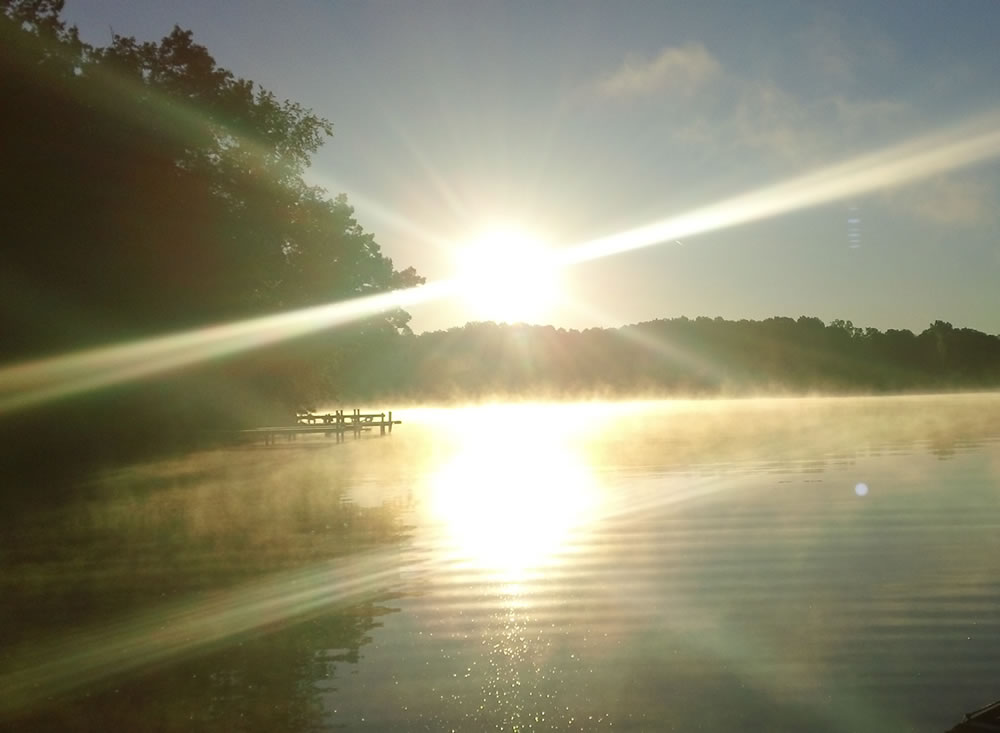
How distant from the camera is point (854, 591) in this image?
1330cm

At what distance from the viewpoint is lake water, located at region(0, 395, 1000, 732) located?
8.87m

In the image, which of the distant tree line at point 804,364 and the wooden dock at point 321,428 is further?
the distant tree line at point 804,364

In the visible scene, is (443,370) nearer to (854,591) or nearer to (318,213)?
(318,213)

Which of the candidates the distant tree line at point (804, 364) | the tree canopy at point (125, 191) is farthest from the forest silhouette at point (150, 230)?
the distant tree line at point (804, 364)

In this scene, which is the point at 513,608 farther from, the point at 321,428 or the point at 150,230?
the point at 321,428

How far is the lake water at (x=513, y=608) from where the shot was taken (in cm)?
887

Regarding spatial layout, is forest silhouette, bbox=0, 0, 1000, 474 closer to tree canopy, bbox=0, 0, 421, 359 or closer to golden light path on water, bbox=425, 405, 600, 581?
tree canopy, bbox=0, 0, 421, 359

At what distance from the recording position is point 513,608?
42.1 feet

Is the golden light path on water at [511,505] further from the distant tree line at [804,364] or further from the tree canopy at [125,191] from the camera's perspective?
the distant tree line at [804,364]

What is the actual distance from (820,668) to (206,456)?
39102 mm

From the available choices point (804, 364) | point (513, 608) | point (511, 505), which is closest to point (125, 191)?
point (511, 505)

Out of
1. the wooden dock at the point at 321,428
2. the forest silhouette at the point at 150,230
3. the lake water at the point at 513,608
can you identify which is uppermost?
the forest silhouette at the point at 150,230

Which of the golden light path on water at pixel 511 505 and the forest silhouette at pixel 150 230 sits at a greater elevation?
the forest silhouette at pixel 150 230

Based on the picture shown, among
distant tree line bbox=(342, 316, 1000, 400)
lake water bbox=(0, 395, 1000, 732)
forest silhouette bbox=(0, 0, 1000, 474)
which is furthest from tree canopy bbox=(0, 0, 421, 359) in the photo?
distant tree line bbox=(342, 316, 1000, 400)
